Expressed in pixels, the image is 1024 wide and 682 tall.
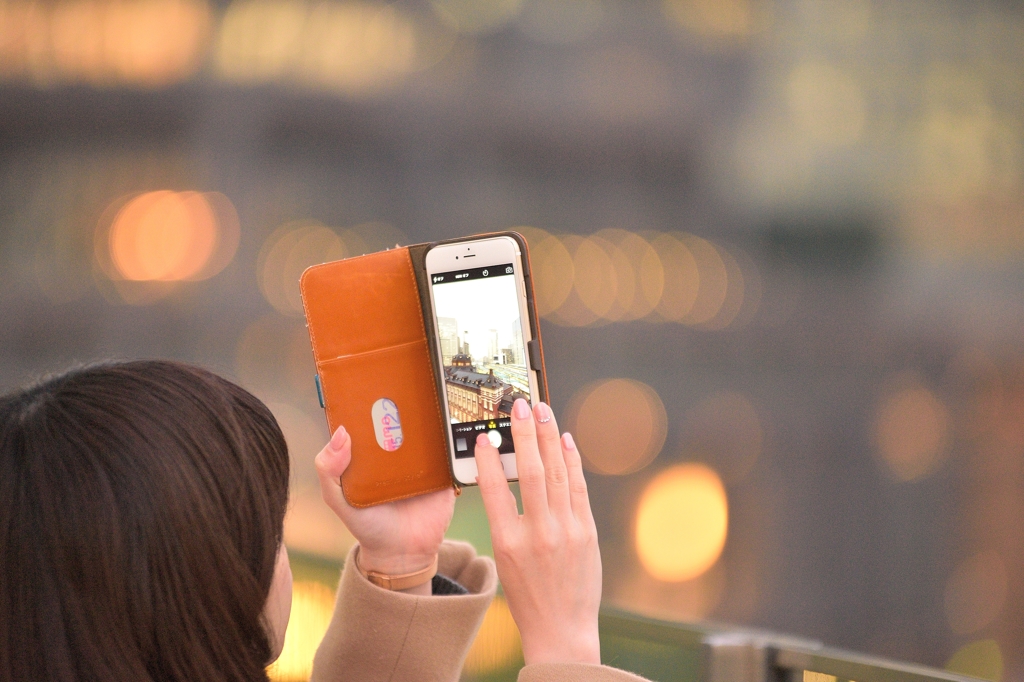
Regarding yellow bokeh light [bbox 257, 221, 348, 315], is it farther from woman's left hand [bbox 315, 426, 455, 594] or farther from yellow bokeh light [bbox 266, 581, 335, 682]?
woman's left hand [bbox 315, 426, 455, 594]

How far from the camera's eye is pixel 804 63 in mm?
38312

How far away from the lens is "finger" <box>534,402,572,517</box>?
1.09m

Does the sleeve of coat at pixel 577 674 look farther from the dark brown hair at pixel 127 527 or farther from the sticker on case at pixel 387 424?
the sticker on case at pixel 387 424

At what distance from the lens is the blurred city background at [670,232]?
24719 millimetres

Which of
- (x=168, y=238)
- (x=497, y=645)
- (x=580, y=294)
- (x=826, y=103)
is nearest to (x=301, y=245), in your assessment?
(x=168, y=238)

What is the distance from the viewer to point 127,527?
945 mm

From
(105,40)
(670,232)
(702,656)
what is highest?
(105,40)

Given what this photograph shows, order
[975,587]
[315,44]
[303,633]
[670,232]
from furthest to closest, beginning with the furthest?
[975,587], [670,232], [315,44], [303,633]

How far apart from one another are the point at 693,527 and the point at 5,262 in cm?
2656

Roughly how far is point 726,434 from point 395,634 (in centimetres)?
4145

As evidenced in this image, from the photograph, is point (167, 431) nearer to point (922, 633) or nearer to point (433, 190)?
point (433, 190)

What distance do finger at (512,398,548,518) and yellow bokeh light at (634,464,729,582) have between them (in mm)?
→ 37197

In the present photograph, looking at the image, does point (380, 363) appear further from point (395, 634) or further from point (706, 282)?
point (706, 282)

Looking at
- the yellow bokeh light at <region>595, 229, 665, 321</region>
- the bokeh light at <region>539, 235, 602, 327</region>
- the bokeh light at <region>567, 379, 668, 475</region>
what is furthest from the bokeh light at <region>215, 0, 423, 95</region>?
the bokeh light at <region>567, 379, 668, 475</region>
